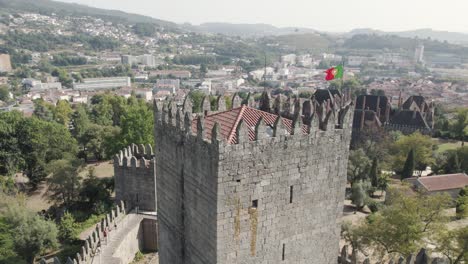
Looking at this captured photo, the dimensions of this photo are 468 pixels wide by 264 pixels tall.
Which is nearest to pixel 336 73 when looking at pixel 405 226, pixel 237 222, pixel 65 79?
pixel 405 226

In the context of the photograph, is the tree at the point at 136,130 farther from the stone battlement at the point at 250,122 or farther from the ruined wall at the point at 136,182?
the stone battlement at the point at 250,122

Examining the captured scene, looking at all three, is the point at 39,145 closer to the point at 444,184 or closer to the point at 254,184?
the point at 254,184

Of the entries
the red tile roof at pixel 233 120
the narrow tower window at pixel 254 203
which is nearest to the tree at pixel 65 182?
the red tile roof at pixel 233 120

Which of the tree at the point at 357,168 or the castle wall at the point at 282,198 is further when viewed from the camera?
the tree at the point at 357,168

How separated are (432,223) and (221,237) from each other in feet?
60.7

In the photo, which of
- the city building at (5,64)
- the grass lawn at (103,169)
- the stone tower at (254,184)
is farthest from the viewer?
the city building at (5,64)

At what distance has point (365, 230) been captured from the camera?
2533cm

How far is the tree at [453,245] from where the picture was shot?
2223cm

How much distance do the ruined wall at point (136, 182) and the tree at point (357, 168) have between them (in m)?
25.1

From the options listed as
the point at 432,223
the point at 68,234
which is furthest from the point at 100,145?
the point at 432,223

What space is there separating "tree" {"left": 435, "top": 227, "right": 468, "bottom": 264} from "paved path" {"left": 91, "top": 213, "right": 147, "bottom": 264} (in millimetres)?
20259

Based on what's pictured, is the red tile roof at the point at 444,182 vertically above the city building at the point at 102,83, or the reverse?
the red tile roof at the point at 444,182

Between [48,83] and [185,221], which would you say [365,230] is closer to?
[185,221]

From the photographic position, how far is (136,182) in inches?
1245
